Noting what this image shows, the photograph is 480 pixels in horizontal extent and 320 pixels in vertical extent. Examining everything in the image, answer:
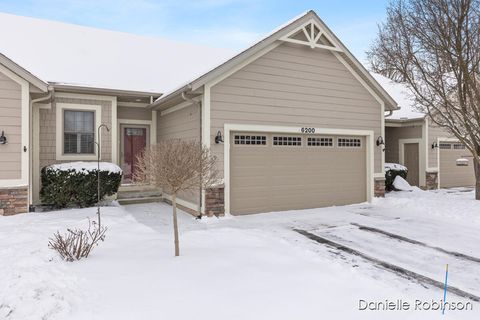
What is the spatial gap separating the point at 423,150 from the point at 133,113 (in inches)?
501

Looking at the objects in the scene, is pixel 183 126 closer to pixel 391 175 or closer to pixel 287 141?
pixel 287 141

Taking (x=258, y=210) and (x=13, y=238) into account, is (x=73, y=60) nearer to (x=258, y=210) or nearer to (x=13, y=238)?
(x=13, y=238)

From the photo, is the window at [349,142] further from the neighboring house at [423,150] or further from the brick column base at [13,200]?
the brick column base at [13,200]

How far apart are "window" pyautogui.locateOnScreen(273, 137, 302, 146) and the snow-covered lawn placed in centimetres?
253

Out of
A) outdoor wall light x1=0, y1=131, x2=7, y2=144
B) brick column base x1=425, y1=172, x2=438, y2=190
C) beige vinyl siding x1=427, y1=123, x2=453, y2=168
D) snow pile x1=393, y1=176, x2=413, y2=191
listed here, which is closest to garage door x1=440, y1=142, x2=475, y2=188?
beige vinyl siding x1=427, y1=123, x2=453, y2=168

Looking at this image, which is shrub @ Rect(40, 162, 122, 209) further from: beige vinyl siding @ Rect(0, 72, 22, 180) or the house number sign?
the house number sign

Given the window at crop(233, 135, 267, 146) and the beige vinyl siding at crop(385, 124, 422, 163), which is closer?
the window at crop(233, 135, 267, 146)

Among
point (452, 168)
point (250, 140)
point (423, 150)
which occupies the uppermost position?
point (250, 140)

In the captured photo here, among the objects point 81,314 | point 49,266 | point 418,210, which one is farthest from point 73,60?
point 418,210

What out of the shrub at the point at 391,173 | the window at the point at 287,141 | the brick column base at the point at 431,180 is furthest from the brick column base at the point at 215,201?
the brick column base at the point at 431,180

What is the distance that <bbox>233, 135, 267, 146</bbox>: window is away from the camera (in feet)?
30.3

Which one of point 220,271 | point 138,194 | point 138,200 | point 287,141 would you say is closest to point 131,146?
point 138,194

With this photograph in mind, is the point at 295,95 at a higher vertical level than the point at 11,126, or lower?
higher

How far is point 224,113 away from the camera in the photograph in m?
8.85
